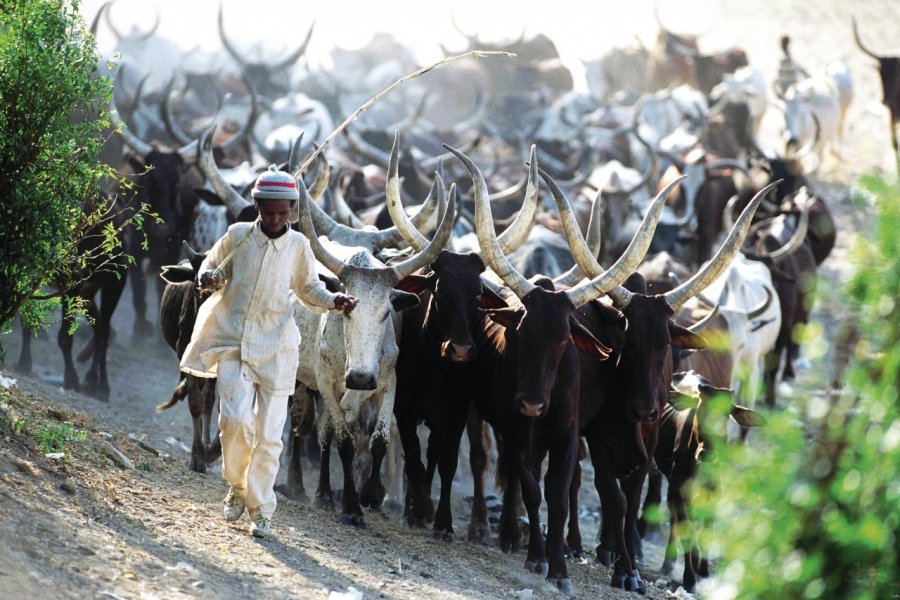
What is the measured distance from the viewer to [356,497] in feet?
27.4

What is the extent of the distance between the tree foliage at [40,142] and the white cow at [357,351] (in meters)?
1.45

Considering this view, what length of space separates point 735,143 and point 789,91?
292cm

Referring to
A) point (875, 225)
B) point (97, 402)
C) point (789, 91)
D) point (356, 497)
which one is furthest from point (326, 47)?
point (875, 225)

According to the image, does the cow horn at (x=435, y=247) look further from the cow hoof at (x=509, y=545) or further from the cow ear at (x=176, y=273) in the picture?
the cow hoof at (x=509, y=545)

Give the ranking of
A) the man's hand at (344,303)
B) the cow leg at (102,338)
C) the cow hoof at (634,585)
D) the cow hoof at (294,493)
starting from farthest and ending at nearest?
the cow leg at (102,338)
the cow hoof at (294,493)
the cow hoof at (634,585)
the man's hand at (344,303)

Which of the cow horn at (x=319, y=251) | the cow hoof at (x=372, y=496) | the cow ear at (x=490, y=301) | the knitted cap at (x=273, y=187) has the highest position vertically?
the knitted cap at (x=273, y=187)

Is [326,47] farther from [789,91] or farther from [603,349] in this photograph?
[603,349]

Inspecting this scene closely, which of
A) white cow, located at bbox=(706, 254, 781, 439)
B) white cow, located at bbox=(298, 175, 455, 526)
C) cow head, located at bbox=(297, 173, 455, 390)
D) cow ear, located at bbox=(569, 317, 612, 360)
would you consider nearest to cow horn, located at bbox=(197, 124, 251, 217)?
white cow, located at bbox=(298, 175, 455, 526)

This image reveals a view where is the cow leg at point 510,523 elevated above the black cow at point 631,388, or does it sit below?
below

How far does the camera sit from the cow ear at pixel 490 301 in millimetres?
8461

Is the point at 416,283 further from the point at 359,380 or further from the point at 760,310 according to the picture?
the point at 760,310

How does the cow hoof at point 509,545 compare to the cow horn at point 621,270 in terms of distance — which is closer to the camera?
the cow horn at point 621,270

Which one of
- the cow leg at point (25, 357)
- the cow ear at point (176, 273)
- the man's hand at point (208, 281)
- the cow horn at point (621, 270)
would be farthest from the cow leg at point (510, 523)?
the cow leg at point (25, 357)

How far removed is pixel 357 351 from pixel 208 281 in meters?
1.10
